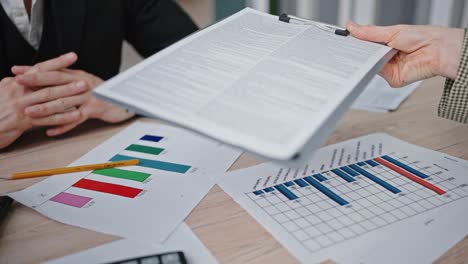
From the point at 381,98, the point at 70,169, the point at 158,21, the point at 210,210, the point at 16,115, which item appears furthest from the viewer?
the point at 158,21

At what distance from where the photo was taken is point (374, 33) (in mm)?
733

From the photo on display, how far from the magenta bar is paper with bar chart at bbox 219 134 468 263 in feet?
0.66

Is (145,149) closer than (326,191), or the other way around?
(326,191)

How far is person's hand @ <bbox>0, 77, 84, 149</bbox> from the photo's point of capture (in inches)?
32.4

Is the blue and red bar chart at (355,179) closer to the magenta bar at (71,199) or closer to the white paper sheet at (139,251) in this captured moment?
the white paper sheet at (139,251)

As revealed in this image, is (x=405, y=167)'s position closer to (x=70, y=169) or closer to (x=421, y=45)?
(x=421, y=45)

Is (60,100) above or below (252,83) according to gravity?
below

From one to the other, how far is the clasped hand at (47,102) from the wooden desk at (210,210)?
0.09 ft

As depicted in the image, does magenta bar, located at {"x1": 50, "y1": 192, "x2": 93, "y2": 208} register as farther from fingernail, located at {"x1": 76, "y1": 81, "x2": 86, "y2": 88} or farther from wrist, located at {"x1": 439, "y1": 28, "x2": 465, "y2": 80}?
wrist, located at {"x1": 439, "y1": 28, "x2": 465, "y2": 80}

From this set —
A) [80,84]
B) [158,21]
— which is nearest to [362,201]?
[80,84]

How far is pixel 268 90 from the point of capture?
0.53m

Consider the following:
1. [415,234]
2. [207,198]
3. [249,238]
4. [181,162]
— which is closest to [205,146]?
[181,162]

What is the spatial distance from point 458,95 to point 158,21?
87cm

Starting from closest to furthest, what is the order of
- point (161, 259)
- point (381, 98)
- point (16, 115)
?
point (161, 259) < point (16, 115) < point (381, 98)
